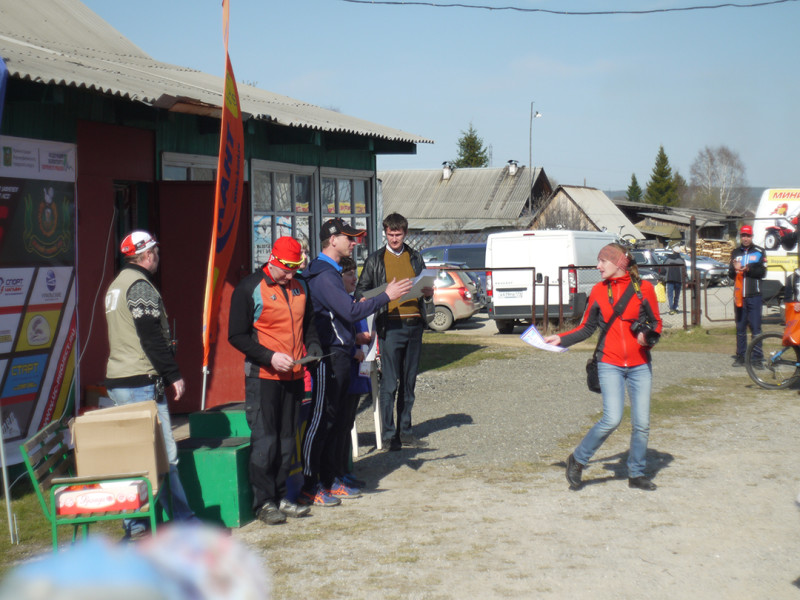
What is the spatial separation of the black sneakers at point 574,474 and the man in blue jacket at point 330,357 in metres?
1.62

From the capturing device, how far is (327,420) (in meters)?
6.57

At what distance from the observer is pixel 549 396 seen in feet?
37.1

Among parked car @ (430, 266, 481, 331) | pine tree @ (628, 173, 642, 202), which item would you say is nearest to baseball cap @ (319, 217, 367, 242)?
parked car @ (430, 266, 481, 331)

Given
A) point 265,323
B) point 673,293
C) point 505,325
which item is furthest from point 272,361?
point 673,293

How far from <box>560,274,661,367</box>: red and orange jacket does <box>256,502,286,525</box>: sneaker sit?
8.08ft

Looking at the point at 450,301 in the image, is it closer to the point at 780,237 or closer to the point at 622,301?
the point at 780,237

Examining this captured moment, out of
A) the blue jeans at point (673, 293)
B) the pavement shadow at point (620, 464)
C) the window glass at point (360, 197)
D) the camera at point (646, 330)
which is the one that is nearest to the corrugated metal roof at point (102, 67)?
the window glass at point (360, 197)

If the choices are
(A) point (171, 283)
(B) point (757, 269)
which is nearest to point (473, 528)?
(A) point (171, 283)

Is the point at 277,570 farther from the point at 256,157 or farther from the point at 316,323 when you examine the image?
the point at 256,157

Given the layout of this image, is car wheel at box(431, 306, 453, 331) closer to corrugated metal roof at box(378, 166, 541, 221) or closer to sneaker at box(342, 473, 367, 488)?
sneaker at box(342, 473, 367, 488)

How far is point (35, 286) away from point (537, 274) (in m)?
13.2

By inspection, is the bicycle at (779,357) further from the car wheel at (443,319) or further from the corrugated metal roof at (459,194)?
the corrugated metal roof at (459,194)

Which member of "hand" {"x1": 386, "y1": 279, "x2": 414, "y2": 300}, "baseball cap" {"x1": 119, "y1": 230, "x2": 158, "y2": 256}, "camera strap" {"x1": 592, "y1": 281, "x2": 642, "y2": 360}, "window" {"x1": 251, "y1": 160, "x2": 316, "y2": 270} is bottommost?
"camera strap" {"x1": 592, "y1": 281, "x2": 642, "y2": 360}

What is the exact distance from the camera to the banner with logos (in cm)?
725
